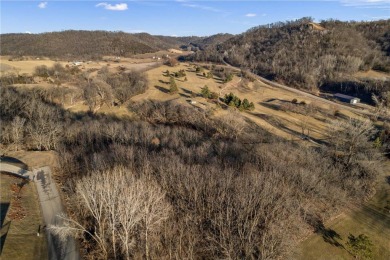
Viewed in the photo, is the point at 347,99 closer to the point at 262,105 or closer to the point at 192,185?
the point at 262,105

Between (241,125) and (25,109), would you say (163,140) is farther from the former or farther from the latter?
(25,109)

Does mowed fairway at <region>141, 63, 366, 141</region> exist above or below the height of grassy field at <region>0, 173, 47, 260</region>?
above

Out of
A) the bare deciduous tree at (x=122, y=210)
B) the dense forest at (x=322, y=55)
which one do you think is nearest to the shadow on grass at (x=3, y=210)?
the bare deciduous tree at (x=122, y=210)

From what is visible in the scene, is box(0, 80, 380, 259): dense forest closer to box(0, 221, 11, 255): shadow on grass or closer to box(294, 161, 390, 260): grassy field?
box(294, 161, 390, 260): grassy field

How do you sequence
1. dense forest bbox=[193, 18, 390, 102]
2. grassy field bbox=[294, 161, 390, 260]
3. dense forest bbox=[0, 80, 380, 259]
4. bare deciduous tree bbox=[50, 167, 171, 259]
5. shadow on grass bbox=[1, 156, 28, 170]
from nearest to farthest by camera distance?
bare deciduous tree bbox=[50, 167, 171, 259] → dense forest bbox=[0, 80, 380, 259] → grassy field bbox=[294, 161, 390, 260] → shadow on grass bbox=[1, 156, 28, 170] → dense forest bbox=[193, 18, 390, 102]

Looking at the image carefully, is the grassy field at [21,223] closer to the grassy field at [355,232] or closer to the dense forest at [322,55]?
the grassy field at [355,232]

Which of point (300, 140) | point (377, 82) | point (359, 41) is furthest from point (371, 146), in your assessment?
point (359, 41)

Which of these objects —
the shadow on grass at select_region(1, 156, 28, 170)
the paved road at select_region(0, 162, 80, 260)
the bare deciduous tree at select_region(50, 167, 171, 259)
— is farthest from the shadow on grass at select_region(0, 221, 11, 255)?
the shadow on grass at select_region(1, 156, 28, 170)
